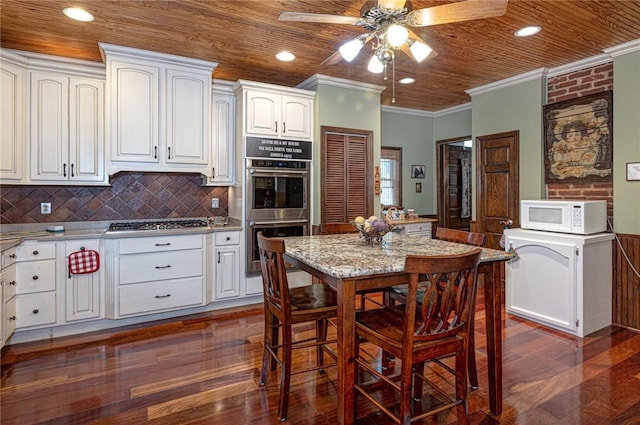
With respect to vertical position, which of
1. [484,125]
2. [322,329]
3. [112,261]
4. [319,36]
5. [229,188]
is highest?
[319,36]

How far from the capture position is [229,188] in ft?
14.8

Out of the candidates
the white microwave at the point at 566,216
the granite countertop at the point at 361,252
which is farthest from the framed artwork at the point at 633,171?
the granite countertop at the point at 361,252

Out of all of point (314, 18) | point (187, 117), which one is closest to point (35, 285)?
point (187, 117)

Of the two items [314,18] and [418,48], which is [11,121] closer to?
[314,18]

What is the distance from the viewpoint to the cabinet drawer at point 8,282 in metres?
2.78

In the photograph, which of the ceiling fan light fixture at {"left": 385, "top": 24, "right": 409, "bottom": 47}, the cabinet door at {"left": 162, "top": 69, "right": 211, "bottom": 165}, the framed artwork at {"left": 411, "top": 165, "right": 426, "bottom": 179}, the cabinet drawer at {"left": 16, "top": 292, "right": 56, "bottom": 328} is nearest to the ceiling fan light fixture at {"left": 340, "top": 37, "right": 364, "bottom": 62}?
the ceiling fan light fixture at {"left": 385, "top": 24, "right": 409, "bottom": 47}

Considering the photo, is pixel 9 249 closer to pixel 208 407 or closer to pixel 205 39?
pixel 208 407

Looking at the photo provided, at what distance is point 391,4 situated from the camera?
2025 millimetres

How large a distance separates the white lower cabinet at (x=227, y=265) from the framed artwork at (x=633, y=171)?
380 cm

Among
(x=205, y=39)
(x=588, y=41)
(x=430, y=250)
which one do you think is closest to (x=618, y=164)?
(x=588, y=41)

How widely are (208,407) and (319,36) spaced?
292 cm

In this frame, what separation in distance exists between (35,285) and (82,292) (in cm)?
35

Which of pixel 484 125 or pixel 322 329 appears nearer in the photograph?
pixel 322 329

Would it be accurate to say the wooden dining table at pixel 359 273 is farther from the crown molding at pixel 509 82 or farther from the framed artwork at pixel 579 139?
the crown molding at pixel 509 82
